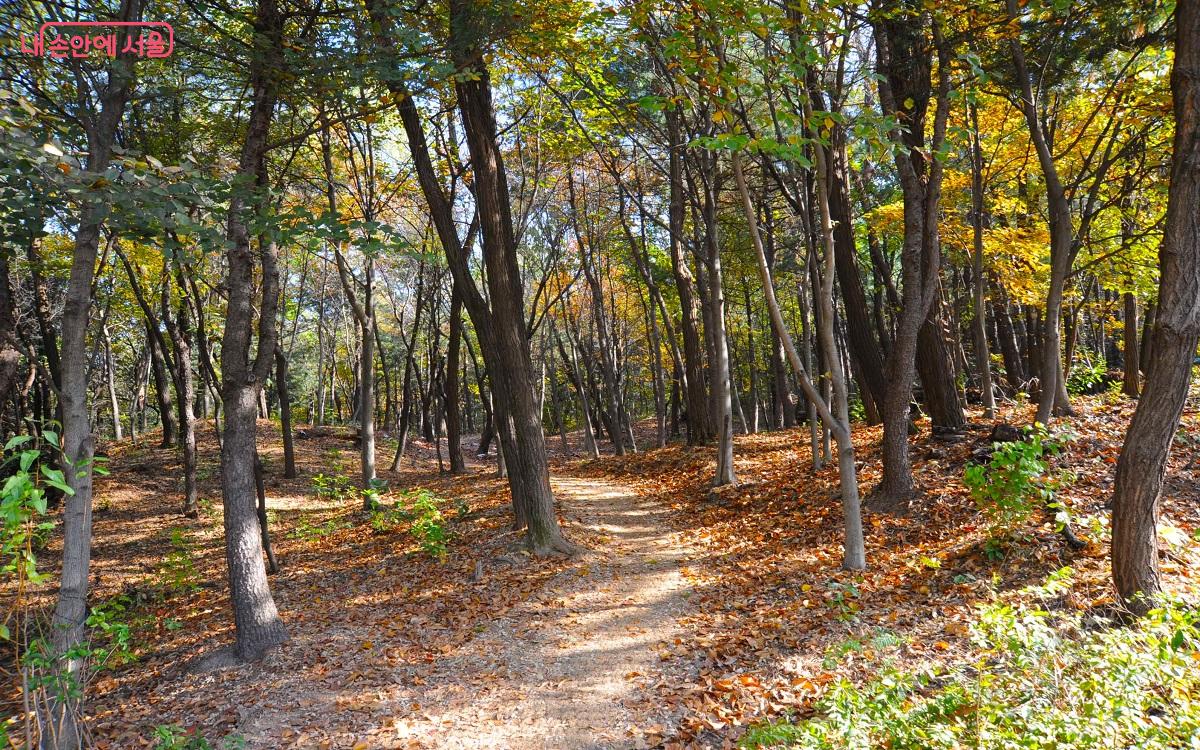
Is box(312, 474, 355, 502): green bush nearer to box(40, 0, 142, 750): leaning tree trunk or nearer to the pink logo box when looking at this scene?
box(40, 0, 142, 750): leaning tree trunk

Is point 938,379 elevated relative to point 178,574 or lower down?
elevated

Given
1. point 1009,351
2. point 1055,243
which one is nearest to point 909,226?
point 1055,243

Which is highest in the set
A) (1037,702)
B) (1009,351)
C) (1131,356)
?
(1009,351)

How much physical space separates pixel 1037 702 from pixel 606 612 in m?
3.93

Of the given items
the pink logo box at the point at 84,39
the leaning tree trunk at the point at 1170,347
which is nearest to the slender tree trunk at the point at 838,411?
the leaning tree trunk at the point at 1170,347

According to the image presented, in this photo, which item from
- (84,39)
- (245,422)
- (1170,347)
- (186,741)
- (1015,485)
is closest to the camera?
(1170,347)

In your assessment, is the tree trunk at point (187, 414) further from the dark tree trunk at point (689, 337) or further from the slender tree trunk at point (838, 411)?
the slender tree trunk at point (838, 411)

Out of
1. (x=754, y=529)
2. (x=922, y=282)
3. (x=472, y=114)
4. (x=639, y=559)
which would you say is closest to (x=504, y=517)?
(x=639, y=559)

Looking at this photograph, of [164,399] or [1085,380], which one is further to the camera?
[164,399]

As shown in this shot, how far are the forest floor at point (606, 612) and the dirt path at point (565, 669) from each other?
21 mm

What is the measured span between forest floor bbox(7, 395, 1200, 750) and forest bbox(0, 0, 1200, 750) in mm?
43

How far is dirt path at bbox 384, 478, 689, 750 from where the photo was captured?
4.38m

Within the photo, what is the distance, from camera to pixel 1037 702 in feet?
10.3

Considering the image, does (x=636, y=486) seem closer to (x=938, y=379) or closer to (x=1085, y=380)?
(x=938, y=379)
